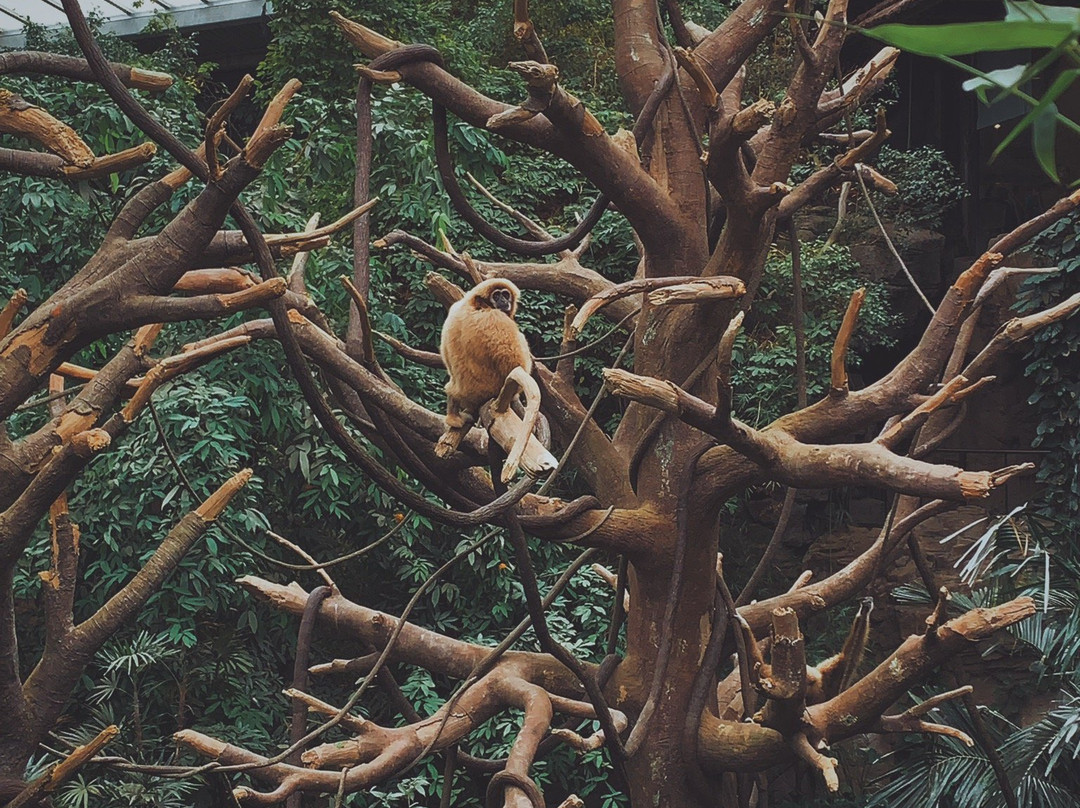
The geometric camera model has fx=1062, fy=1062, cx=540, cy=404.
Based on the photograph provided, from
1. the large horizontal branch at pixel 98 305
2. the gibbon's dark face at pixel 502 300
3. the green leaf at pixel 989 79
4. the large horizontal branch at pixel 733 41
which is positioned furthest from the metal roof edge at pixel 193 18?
the green leaf at pixel 989 79

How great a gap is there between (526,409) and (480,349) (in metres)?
0.31

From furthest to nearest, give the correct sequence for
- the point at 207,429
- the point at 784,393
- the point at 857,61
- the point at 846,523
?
the point at 857,61 < the point at 846,523 < the point at 784,393 < the point at 207,429

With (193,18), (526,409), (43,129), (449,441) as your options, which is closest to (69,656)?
(449,441)

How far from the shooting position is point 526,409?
7.13 ft

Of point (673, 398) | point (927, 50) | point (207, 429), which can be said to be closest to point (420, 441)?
point (673, 398)

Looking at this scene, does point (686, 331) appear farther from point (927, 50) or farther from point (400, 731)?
point (927, 50)

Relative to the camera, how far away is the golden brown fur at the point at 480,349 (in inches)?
95.4

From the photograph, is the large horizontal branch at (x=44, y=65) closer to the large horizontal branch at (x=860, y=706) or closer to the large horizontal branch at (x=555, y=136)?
the large horizontal branch at (x=555, y=136)

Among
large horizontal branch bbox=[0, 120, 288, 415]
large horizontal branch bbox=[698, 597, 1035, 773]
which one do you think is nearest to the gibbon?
large horizontal branch bbox=[0, 120, 288, 415]

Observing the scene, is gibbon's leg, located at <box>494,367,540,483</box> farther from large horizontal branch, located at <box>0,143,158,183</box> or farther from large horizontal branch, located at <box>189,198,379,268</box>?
large horizontal branch, located at <box>0,143,158,183</box>

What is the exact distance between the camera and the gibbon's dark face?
8.55 ft

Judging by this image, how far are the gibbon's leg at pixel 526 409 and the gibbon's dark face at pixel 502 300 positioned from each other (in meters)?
0.32

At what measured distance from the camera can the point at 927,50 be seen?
0.33 metres

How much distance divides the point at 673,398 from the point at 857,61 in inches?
376
